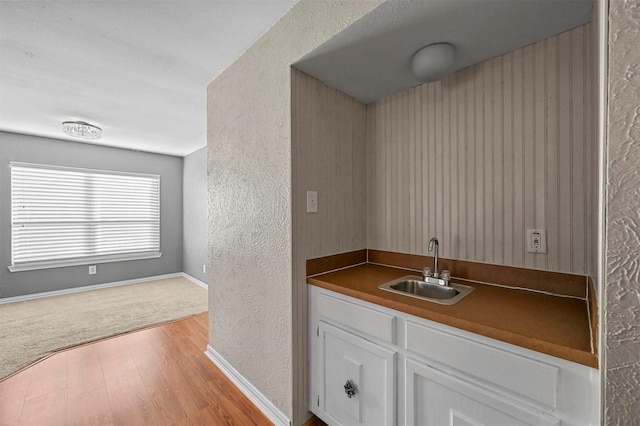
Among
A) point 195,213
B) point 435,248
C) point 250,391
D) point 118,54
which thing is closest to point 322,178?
point 435,248

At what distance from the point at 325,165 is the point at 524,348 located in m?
1.30

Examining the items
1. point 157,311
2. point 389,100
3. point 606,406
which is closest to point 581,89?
point 389,100

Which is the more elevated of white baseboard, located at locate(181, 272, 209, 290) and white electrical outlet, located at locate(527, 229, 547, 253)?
white electrical outlet, located at locate(527, 229, 547, 253)

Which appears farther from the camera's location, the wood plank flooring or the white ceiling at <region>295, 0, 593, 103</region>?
the wood plank flooring

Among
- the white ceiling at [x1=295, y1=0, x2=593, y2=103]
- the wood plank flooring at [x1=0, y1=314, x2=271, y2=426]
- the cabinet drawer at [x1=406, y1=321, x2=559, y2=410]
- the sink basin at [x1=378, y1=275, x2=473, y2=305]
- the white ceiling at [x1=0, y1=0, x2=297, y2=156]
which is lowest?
the wood plank flooring at [x1=0, y1=314, x2=271, y2=426]

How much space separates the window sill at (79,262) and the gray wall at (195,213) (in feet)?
2.02

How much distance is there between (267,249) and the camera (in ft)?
5.72

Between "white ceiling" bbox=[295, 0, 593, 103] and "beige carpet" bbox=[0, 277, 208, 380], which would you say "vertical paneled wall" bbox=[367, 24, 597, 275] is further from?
"beige carpet" bbox=[0, 277, 208, 380]

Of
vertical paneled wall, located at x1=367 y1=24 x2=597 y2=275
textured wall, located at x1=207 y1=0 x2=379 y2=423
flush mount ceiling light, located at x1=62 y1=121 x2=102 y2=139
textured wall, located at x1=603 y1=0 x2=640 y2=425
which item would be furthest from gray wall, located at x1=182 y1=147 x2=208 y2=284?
textured wall, located at x1=603 y1=0 x2=640 y2=425

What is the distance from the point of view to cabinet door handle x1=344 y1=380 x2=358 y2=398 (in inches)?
54.7

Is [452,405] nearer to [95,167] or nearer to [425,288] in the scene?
[425,288]

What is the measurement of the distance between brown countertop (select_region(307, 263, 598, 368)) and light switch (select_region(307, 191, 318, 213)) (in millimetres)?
431

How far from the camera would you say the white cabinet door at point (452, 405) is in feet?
3.00

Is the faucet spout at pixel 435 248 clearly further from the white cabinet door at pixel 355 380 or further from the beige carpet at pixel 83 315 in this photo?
the beige carpet at pixel 83 315
